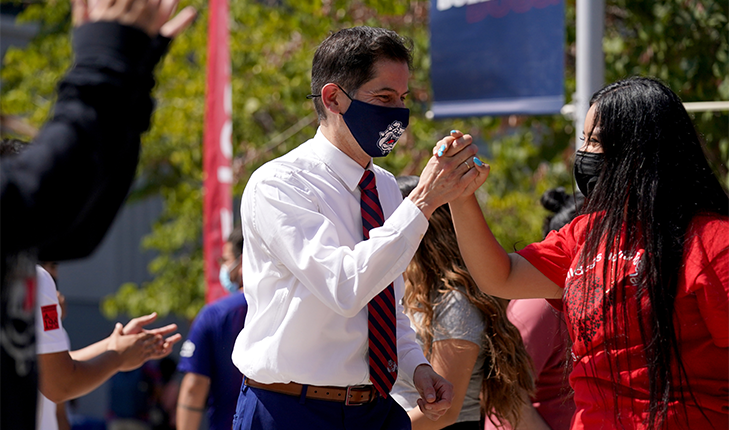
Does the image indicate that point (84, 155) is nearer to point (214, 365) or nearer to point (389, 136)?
point (389, 136)

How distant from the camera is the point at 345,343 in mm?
2312

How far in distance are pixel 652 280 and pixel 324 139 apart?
1.05 meters

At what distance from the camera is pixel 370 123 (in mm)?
2490

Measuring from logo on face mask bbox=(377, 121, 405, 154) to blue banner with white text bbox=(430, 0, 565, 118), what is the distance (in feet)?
7.23

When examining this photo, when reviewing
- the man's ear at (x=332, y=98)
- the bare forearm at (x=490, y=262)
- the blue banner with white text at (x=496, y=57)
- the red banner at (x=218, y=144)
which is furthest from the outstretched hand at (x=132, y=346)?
the red banner at (x=218, y=144)

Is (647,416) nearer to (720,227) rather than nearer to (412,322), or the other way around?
(720,227)

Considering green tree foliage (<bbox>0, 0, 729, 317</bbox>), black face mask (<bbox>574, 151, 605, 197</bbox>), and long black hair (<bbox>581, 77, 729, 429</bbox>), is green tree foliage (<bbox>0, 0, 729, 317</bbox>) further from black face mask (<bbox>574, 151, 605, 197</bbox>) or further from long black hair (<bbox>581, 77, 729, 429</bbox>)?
long black hair (<bbox>581, 77, 729, 429</bbox>)

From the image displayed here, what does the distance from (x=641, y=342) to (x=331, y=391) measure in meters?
0.86

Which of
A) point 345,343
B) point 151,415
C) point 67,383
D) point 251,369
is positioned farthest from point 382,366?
point 151,415

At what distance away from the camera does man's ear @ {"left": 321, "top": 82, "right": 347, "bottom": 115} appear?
98.7 inches

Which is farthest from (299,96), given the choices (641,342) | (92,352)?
(641,342)

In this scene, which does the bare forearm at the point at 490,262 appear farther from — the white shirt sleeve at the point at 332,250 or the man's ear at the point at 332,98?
the man's ear at the point at 332,98

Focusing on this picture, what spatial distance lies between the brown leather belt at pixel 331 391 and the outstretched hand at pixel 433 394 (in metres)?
0.18

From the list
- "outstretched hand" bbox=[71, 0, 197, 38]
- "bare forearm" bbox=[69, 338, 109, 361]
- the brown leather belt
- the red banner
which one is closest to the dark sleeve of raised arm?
"outstretched hand" bbox=[71, 0, 197, 38]
